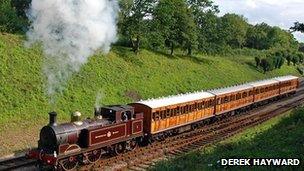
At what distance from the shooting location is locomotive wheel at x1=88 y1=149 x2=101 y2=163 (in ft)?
65.7

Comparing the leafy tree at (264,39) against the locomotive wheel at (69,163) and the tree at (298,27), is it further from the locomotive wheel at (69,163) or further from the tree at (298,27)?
the locomotive wheel at (69,163)

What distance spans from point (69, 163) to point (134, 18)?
71.9 ft

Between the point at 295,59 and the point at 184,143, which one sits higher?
the point at 295,59

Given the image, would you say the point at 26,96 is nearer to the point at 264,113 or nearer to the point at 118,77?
the point at 118,77

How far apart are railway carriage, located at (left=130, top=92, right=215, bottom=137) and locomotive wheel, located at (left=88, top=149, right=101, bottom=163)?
3.85 metres

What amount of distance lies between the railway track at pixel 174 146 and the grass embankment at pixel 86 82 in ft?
15.2

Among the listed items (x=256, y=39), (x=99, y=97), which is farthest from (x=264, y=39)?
(x=99, y=97)

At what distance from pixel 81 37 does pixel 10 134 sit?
6.74 m

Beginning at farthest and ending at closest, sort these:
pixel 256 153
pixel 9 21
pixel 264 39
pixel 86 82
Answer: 1. pixel 264 39
2. pixel 9 21
3. pixel 86 82
4. pixel 256 153

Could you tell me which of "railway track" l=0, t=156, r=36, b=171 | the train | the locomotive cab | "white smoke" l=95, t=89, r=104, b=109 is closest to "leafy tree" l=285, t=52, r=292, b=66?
the train

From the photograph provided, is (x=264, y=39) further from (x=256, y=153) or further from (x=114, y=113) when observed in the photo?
(x=256, y=153)

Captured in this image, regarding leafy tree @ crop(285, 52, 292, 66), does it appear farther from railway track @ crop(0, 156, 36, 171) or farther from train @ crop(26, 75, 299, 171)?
railway track @ crop(0, 156, 36, 171)

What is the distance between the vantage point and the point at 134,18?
3869 centimetres

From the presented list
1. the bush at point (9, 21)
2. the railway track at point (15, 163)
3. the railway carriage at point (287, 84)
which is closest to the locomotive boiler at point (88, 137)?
the railway track at point (15, 163)
